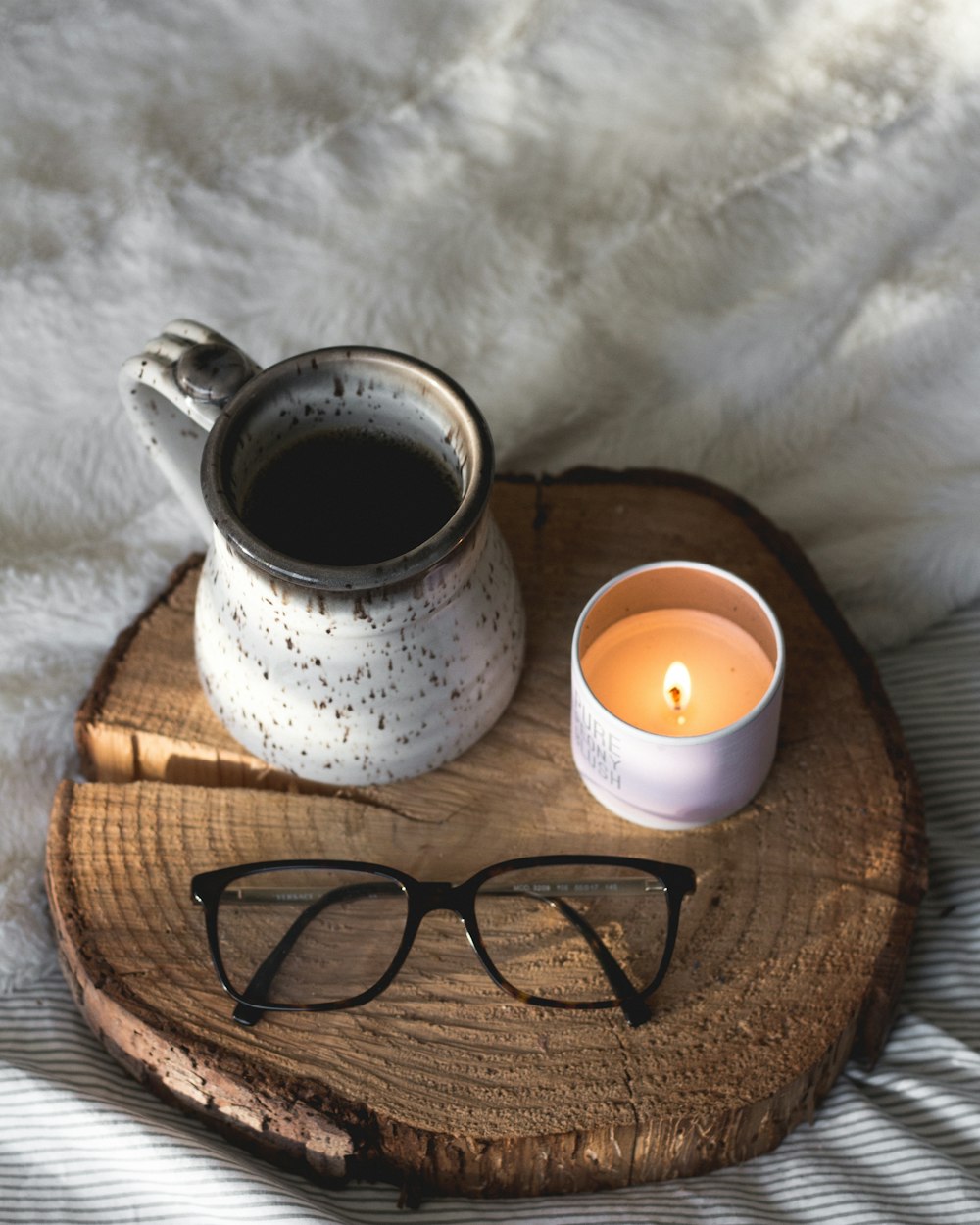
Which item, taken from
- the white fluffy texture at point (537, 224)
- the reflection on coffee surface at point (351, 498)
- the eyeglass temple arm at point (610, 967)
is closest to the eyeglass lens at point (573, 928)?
the eyeglass temple arm at point (610, 967)

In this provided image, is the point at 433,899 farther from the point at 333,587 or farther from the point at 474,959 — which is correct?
the point at 333,587

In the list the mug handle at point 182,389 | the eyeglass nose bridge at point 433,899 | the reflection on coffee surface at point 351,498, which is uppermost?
the mug handle at point 182,389

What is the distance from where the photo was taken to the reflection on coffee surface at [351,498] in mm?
560

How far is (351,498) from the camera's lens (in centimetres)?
57

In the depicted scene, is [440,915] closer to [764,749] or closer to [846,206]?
[764,749]

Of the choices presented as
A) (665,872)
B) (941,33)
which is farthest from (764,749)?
(941,33)

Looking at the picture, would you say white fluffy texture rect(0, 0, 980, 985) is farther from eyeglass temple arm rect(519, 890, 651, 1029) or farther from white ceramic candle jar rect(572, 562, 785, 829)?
eyeglass temple arm rect(519, 890, 651, 1029)

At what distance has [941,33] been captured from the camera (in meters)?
0.79

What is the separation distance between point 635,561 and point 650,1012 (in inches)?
8.8

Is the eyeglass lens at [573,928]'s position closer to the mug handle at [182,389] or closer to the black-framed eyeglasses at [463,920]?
the black-framed eyeglasses at [463,920]

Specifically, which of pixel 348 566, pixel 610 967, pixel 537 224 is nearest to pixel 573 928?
pixel 610 967

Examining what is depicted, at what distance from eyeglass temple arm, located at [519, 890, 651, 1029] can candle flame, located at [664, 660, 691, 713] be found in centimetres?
10

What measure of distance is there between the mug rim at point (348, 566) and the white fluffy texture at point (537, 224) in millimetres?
236

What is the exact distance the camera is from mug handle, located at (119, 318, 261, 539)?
53cm
